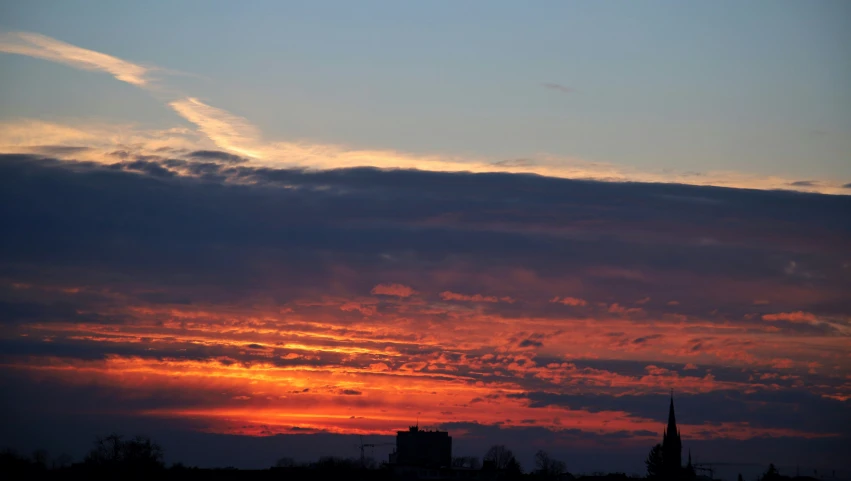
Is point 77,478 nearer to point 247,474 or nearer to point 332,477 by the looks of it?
point 247,474

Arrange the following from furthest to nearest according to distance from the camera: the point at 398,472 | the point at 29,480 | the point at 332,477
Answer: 1. the point at 398,472
2. the point at 332,477
3. the point at 29,480

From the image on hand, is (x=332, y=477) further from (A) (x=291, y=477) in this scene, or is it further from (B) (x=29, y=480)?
(B) (x=29, y=480)

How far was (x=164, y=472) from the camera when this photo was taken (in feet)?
563

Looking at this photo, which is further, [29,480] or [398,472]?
[398,472]

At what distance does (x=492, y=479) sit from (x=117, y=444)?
6460cm

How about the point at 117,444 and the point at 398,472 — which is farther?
the point at 398,472

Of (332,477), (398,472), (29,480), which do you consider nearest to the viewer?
(29,480)

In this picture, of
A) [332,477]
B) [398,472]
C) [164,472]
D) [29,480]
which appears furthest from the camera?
[398,472]

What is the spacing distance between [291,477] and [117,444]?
28817 millimetres

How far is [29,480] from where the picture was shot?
149 metres

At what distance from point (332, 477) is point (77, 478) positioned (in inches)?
1743

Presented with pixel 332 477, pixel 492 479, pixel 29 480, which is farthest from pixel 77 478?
pixel 492 479

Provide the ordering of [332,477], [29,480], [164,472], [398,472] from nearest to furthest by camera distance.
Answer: [29,480] < [164,472] < [332,477] < [398,472]

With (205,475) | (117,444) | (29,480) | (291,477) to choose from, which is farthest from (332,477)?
(29,480)
